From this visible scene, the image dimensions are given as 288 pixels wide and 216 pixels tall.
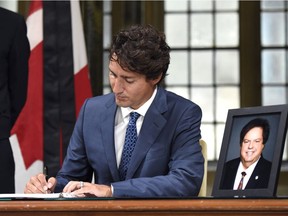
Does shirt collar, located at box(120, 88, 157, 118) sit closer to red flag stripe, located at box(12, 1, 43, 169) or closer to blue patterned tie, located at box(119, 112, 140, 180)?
blue patterned tie, located at box(119, 112, 140, 180)

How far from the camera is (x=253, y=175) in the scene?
8.91ft

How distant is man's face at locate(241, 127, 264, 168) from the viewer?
275 cm

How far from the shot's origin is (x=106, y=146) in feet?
10.0

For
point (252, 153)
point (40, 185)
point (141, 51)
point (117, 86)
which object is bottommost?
point (40, 185)

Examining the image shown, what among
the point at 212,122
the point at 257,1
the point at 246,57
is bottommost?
the point at 212,122

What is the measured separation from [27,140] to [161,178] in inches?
104

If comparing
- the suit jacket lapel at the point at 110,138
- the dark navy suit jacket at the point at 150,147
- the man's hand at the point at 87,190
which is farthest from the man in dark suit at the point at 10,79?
the man's hand at the point at 87,190

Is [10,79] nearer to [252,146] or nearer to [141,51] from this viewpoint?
[141,51]

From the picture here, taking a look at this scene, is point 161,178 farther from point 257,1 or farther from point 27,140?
point 257,1

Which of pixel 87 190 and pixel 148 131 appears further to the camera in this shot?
pixel 148 131

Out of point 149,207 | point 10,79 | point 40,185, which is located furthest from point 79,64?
point 149,207

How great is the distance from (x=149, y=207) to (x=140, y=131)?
2.50 feet

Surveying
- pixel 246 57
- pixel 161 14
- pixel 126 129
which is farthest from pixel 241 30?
pixel 126 129

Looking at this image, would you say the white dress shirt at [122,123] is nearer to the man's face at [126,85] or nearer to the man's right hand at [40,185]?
the man's face at [126,85]
